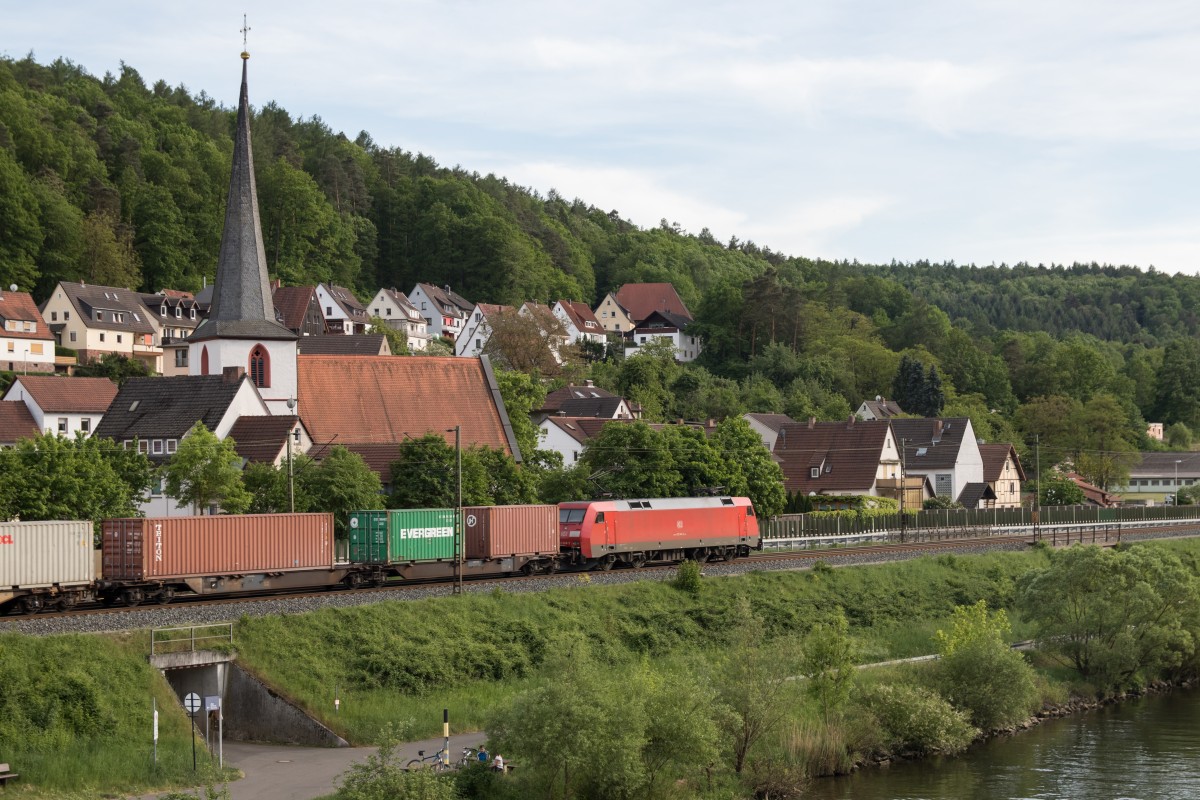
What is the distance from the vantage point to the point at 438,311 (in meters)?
155

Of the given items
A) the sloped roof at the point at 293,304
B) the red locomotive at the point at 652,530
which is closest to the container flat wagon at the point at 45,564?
the red locomotive at the point at 652,530

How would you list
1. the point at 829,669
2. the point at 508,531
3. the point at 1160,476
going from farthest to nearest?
1. the point at 1160,476
2. the point at 508,531
3. the point at 829,669

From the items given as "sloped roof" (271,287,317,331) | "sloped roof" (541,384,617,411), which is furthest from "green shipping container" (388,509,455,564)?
"sloped roof" (271,287,317,331)

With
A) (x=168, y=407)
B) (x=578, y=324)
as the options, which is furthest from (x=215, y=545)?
(x=578, y=324)

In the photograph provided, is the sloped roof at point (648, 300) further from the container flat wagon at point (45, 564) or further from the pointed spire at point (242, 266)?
the container flat wagon at point (45, 564)

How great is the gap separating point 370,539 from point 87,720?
15.9 m

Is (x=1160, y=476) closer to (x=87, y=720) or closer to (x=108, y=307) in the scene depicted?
(x=108, y=307)

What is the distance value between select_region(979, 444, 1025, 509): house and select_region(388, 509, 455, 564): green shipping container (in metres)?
64.7

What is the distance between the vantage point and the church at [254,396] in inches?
2468

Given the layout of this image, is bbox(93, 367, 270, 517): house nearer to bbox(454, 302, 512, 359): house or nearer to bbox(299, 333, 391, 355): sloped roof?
bbox(299, 333, 391, 355): sloped roof

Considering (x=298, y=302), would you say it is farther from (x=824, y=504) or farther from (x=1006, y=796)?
(x=1006, y=796)

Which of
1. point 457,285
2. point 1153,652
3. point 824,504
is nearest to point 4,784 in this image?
point 1153,652

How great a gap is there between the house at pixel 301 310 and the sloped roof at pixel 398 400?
48.9 meters

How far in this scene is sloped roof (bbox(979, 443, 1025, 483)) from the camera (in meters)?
104
